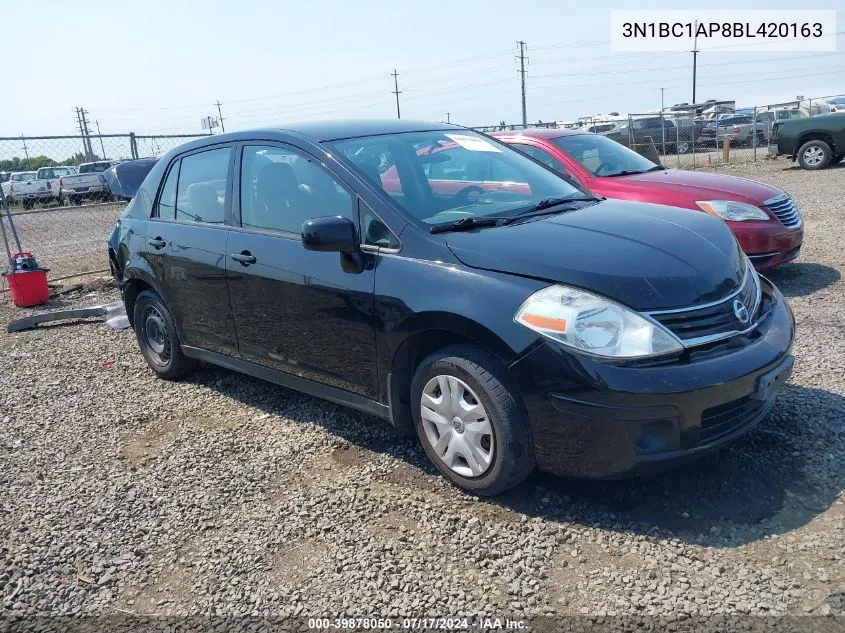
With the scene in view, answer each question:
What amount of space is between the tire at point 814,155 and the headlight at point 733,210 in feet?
45.9

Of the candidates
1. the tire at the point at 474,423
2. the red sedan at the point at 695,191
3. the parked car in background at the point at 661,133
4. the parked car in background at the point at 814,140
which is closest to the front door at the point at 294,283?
the tire at the point at 474,423

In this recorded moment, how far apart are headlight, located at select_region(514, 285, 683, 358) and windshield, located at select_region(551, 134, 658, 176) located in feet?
14.8

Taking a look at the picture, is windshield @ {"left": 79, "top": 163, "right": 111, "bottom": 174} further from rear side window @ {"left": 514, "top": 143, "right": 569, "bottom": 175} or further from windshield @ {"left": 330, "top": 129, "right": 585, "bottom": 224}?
windshield @ {"left": 330, "top": 129, "right": 585, "bottom": 224}

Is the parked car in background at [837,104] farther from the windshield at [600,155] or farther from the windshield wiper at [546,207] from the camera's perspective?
the windshield wiper at [546,207]

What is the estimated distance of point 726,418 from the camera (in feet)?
9.77

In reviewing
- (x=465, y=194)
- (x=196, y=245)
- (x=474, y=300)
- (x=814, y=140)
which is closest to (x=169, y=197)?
(x=196, y=245)

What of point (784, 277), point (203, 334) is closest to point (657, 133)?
point (784, 277)

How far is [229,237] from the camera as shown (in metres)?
4.36

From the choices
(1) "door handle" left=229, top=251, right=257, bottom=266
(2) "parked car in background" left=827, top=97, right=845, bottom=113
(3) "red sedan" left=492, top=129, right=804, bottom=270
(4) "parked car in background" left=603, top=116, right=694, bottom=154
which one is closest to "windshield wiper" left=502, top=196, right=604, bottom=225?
(1) "door handle" left=229, top=251, right=257, bottom=266

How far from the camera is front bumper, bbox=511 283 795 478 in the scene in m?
2.81

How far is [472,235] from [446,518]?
1.31 metres

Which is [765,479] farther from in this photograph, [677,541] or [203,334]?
[203,334]

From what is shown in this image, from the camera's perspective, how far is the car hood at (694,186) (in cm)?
643

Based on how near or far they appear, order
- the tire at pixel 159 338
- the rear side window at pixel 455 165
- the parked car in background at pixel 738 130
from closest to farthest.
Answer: the rear side window at pixel 455 165 → the tire at pixel 159 338 → the parked car in background at pixel 738 130
